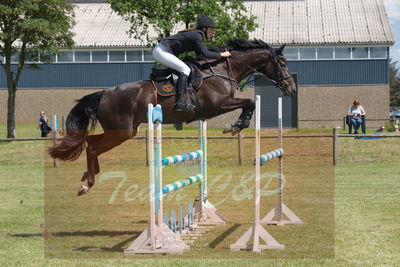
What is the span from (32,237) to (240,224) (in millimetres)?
2854

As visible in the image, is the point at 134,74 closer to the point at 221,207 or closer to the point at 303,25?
the point at 303,25

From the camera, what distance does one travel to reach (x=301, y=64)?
38031mm

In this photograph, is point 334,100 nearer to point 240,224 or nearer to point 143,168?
point 143,168

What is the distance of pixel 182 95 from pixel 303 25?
32974 millimetres

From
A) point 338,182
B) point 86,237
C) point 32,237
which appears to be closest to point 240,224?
point 86,237

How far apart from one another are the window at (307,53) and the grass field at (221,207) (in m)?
16.9

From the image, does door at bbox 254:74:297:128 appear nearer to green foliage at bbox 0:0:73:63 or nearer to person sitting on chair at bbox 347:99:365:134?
person sitting on chair at bbox 347:99:365:134

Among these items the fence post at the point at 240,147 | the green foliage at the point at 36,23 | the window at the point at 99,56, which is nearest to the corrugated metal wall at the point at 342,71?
the window at the point at 99,56

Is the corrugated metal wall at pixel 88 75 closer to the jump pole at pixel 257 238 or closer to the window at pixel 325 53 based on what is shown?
the window at pixel 325 53

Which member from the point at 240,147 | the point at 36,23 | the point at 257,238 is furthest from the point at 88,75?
the point at 257,238

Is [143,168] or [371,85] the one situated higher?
[371,85]

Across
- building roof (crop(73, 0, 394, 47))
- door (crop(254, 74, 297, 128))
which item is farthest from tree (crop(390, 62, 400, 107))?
door (crop(254, 74, 297, 128))

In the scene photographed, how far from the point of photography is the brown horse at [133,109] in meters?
7.89

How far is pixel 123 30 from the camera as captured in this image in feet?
133
